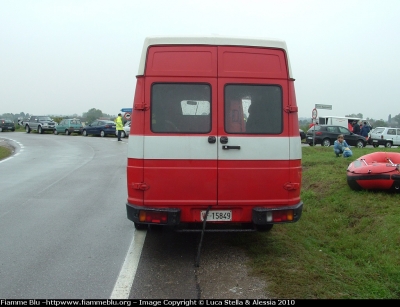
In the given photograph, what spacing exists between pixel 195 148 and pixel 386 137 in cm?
3080

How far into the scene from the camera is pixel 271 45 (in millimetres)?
5770

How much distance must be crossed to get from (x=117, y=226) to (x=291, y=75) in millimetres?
3868

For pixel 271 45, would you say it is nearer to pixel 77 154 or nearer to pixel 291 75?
pixel 291 75

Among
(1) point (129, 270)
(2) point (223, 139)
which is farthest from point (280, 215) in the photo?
(1) point (129, 270)

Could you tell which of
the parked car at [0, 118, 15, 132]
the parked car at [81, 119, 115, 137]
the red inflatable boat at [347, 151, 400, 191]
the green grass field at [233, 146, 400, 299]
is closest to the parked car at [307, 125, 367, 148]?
the parked car at [81, 119, 115, 137]

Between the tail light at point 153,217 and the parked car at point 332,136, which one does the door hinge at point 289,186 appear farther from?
the parked car at point 332,136

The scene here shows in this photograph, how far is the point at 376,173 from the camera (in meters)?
8.34

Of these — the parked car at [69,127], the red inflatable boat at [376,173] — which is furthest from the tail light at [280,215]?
the parked car at [69,127]

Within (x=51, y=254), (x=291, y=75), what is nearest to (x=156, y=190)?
(x=51, y=254)

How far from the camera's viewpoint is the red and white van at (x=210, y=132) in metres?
5.66

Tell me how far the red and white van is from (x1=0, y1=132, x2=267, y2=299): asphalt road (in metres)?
0.63

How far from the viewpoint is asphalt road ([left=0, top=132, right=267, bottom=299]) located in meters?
4.85

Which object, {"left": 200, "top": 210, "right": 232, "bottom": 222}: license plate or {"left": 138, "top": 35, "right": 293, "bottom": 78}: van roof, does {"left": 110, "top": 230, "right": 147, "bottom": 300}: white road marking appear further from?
{"left": 138, "top": 35, "right": 293, "bottom": 78}: van roof

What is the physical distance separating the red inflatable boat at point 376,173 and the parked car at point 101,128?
32687 millimetres
